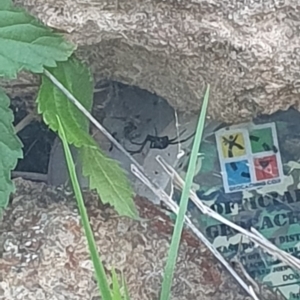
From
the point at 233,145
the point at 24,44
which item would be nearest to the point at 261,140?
the point at 233,145

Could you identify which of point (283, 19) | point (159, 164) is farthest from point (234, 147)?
point (283, 19)

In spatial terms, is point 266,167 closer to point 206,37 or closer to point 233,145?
point 233,145

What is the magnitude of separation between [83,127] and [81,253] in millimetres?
127

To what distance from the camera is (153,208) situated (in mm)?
908

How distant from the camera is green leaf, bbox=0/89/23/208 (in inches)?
28.2

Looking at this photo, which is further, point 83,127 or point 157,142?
point 157,142

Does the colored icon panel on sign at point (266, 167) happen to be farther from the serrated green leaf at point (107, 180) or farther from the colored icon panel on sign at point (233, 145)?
the serrated green leaf at point (107, 180)

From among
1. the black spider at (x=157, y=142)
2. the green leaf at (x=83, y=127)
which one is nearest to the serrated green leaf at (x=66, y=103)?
the green leaf at (x=83, y=127)

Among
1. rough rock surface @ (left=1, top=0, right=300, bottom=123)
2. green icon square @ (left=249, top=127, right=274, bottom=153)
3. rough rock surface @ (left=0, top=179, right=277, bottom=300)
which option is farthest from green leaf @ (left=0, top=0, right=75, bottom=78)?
green icon square @ (left=249, top=127, right=274, bottom=153)

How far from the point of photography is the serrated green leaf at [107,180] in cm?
80

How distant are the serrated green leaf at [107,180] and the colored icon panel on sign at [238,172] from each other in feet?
0.64

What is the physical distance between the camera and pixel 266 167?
970 mm

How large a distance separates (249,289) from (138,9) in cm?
32

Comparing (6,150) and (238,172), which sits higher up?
(6,150)
